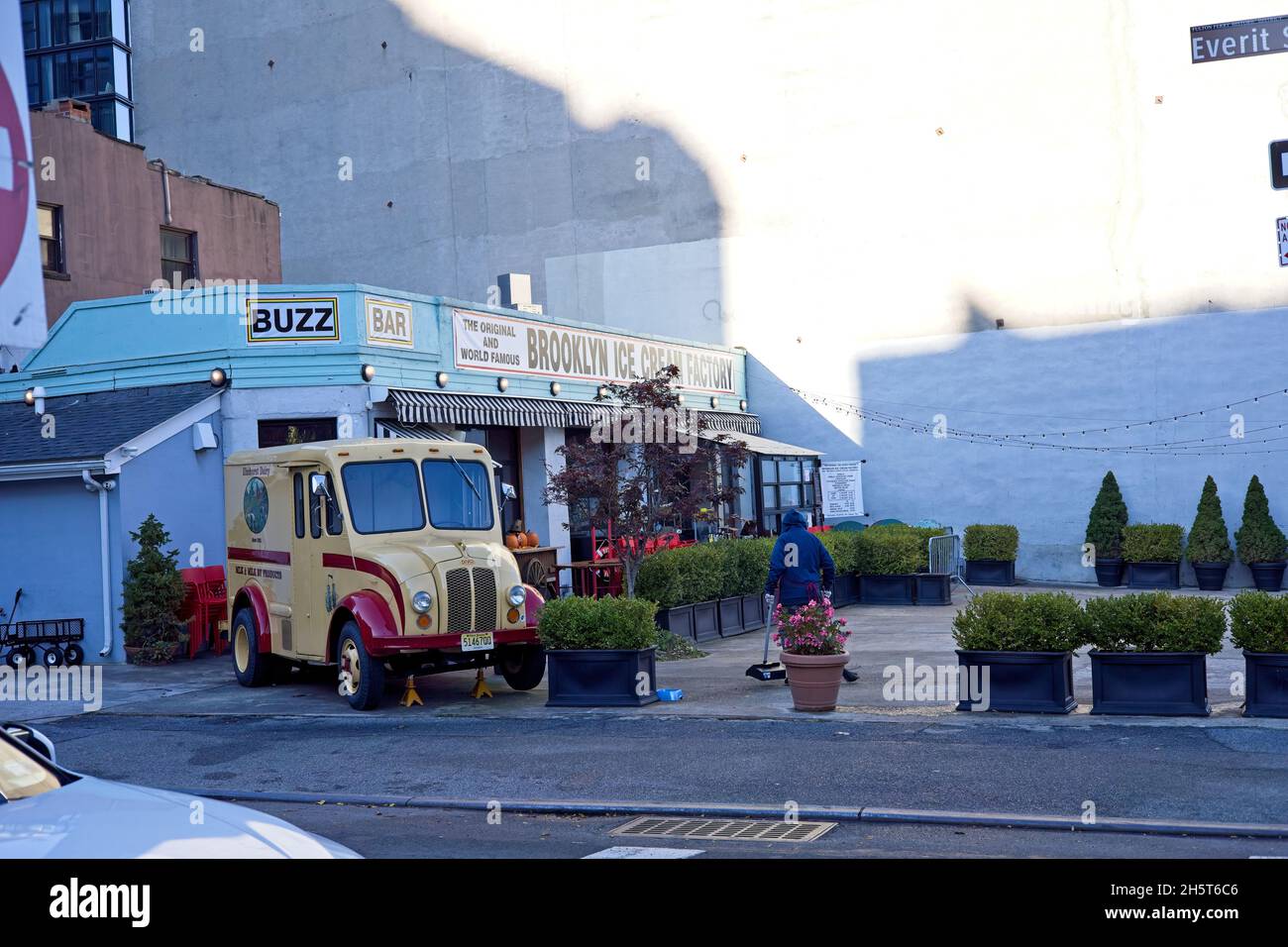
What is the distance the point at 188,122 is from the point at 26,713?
27.9 meters

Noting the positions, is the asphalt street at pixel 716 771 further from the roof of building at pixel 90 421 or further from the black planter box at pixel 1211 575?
the black planter box at pixel 1211 575

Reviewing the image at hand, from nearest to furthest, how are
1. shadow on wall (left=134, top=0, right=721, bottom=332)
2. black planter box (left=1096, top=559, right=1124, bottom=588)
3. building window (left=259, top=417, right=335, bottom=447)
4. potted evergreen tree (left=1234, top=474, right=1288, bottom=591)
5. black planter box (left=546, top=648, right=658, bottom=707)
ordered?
black planter box (left=546, top=648, right=658, bottom=707)
building window (left=259, top=417, right=335, bottom=447)
potted evergreen tree (left=1234, top=474, right=1288, bottom=591)
black planter box (left=1096, top=559, right=1124, bottom=588)
shadow on wall (left=134, top=0, right=721, bottom=332)

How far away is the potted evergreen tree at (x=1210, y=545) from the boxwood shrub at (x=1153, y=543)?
0.92ft

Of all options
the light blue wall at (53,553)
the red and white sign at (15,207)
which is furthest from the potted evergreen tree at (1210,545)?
the red and white sign at (15,207)

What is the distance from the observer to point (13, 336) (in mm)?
4262

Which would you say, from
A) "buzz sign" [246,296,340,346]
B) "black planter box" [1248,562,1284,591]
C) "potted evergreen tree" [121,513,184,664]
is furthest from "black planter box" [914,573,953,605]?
"potted evergreen tree" [121,513,184,664]

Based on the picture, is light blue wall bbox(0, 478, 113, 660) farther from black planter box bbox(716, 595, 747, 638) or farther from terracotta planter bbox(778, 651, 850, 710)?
terracotta planter bbox(778, 651, 850, 710)

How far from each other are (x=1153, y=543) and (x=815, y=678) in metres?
17.1

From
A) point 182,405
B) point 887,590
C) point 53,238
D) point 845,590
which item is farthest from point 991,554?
point 53,238

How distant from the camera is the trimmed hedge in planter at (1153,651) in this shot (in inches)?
450

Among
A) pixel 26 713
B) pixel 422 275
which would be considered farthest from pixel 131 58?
pixel 26 713

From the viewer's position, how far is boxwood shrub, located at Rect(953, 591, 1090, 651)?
11.9m

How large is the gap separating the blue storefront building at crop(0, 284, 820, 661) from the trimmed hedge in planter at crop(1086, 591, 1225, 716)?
10524mm
